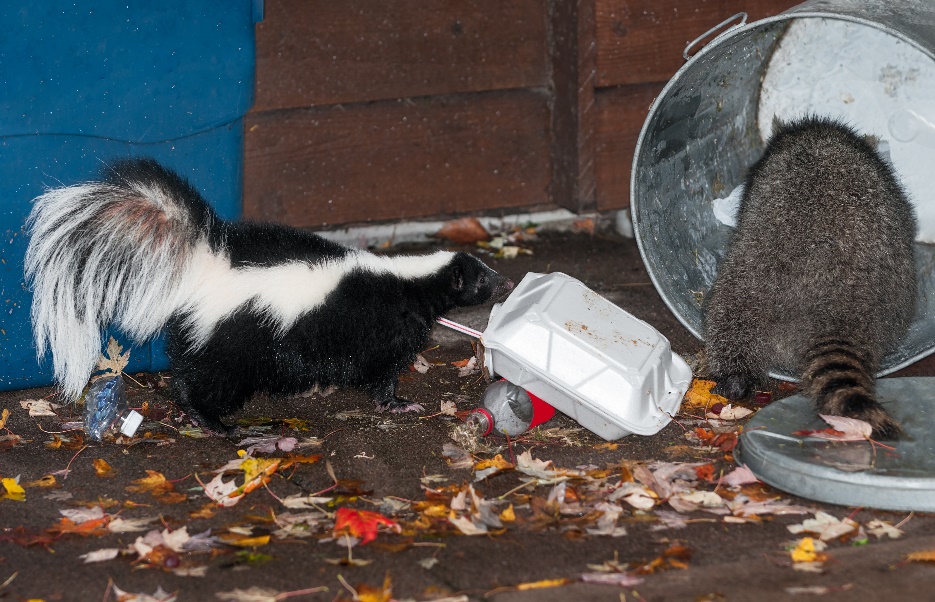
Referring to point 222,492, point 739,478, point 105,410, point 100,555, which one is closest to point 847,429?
point 739,478

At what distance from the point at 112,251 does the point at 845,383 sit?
2.66 m

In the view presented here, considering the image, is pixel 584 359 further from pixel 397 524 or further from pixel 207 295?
pixel 207 295

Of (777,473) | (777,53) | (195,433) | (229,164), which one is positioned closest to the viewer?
(777,473)

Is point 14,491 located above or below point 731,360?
below

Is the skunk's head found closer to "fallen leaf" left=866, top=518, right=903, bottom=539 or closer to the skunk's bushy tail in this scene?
the skunk's bushy tail

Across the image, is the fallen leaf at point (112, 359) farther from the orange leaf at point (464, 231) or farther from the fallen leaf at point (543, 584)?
the orange leaf at point (464, 231)

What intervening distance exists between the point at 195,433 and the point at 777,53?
3.63m

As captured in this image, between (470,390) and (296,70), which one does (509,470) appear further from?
(296,70)

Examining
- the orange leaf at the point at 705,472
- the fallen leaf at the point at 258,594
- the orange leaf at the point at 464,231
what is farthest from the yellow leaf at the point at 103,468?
the orange leaf at the point at 464,231

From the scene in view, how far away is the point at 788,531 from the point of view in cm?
324

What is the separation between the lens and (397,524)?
3.27 m

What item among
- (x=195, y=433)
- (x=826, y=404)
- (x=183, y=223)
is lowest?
(x=195, y=433)

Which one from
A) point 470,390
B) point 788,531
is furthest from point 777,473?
point 470,390

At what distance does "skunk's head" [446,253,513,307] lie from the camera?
4652 millimetres
